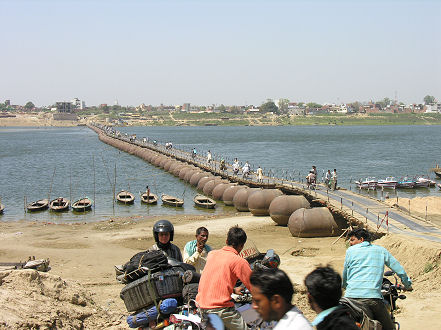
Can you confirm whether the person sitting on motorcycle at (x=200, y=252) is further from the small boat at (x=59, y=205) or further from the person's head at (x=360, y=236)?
the small boat at (x=59, y=205)

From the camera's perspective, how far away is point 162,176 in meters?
59.1

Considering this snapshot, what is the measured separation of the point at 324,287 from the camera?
461cm

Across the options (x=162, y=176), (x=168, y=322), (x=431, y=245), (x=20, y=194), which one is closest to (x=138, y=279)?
(x=168, y=322)

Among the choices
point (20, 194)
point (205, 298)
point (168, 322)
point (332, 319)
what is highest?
point (332, 319)

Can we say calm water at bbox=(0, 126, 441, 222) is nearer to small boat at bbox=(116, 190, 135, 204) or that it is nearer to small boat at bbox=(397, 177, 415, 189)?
small boat at bbox=(116, 190, 135, 204)

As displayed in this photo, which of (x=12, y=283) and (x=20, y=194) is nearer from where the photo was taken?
(x=12, y=283)

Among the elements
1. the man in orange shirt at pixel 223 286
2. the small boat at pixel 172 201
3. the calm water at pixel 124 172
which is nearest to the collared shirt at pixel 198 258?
the man in orange shirt at pixel 223 286

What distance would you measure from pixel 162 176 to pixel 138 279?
5277cm

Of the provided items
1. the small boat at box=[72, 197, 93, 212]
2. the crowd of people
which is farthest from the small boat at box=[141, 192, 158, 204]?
the crowd of people

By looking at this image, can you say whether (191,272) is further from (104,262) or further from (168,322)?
(104,262)

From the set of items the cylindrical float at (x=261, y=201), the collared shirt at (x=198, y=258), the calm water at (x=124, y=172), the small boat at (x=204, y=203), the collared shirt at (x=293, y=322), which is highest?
the collared shirt at (x=293, y=322)

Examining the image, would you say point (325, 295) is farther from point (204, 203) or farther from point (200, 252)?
point (204, 203)

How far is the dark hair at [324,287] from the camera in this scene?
461 centimetres

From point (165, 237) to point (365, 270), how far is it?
3002 mm
